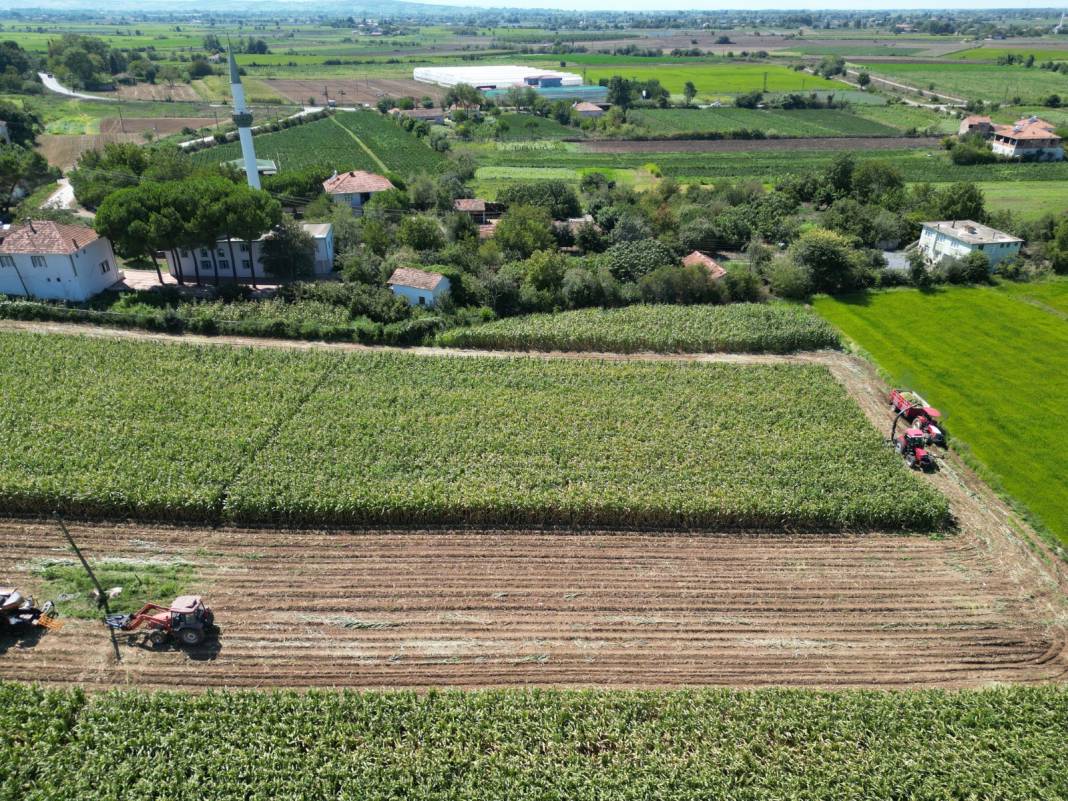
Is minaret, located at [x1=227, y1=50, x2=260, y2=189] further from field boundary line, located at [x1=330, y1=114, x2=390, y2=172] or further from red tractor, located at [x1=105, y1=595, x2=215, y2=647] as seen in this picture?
red tractor, located at [x1=105, y1=595, x2=215, y2=647]

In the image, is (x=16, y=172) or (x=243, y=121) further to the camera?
(x=16, y=172)

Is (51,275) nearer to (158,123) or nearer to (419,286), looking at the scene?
(419,286)

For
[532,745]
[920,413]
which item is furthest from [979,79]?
[532,745]

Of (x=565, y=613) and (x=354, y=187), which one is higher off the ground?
(x=354, y=187)

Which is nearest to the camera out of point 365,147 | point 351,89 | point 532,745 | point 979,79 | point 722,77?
point 532,745

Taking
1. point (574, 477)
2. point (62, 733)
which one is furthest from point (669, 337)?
point (62, 733)

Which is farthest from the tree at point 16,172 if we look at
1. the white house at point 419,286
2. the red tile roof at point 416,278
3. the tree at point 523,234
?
the tree at point 523,234

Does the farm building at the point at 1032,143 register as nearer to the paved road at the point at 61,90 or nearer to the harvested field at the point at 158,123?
the harvested field at the point at 158,123
